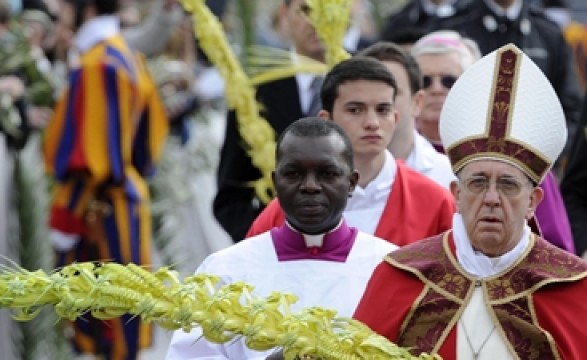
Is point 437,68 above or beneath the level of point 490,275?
above

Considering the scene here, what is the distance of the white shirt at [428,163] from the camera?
9133mm

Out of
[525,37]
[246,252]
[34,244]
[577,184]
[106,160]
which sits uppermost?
[525,37]

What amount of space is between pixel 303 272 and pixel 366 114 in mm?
1110

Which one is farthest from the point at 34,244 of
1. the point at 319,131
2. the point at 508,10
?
the point at 319,131

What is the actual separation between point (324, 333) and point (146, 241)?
269 inches

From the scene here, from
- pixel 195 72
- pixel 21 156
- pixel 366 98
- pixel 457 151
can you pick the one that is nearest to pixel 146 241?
pixel 21 156

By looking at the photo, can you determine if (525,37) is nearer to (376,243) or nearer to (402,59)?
(402,59)

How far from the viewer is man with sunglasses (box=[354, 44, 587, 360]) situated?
6617mm

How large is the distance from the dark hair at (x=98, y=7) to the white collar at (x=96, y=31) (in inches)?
1.3

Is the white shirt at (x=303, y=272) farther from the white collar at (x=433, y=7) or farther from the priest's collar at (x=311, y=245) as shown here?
the white collar at (x=433, y=7)

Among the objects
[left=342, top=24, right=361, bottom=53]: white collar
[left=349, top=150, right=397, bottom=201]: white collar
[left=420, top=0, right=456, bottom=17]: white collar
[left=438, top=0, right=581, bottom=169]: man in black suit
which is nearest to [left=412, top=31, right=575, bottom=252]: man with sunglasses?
[left=349, top=150, right=397, bottom=201]: white collar

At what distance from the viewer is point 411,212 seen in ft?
27.4

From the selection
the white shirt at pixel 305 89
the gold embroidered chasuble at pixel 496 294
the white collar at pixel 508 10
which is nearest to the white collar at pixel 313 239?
the gold embroidered chasuble at pixel 496 294

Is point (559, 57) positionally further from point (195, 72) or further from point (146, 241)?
point (195, 72)
